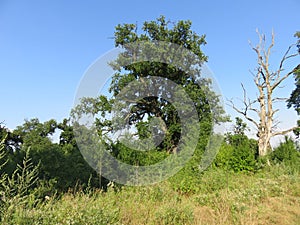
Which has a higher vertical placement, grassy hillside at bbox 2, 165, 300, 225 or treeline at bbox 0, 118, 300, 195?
treeline at bbox 0, 118, 300, 195

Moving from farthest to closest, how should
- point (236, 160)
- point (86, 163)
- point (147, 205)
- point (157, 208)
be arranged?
→ point (236, 160) < point (86, 163) < point (147, 205) < point (157, 208)

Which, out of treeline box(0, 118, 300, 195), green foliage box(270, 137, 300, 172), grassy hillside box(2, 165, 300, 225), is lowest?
grassy hillside box(2, 165, 300, 225)

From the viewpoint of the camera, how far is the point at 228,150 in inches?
402

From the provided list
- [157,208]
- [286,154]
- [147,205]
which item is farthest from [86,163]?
[286,154]

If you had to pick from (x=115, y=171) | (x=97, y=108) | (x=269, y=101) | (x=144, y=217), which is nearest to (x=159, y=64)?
(x=97, y=108)

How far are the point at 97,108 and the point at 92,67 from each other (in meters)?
6.36

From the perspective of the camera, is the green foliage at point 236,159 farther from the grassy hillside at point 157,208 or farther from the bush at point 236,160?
the grassy hillside at point 157,208

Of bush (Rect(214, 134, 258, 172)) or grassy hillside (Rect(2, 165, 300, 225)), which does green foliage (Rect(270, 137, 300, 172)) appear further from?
grassy hillside (Rect(2, 165, 300, 225))

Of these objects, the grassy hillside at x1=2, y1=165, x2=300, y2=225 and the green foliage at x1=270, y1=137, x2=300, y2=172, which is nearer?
the grassy hillside at x1=2, y1=165, x2=300, y2=225

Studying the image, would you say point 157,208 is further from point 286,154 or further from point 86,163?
point 286,154

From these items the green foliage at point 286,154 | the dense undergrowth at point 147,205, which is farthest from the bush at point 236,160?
the dense undergrowth at point 147,205

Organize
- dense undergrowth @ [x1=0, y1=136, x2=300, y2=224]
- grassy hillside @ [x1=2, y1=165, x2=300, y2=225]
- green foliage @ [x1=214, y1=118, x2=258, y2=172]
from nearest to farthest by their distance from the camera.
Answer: dense undergrowth @ [x1=0, y1=136, x2=300, y2=224] < grassy hillside @ [x1=2, y1=165, x2=300, y2=225] < green foliage @ [x1=214, y1=118, x2=258, y2=172]

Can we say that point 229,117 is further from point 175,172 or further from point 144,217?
point 144,217

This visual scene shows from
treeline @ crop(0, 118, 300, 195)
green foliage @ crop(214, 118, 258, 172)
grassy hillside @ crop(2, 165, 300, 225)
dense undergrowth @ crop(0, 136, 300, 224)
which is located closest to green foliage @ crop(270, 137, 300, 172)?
treeline @ crop(0, 118, 300, 195)
